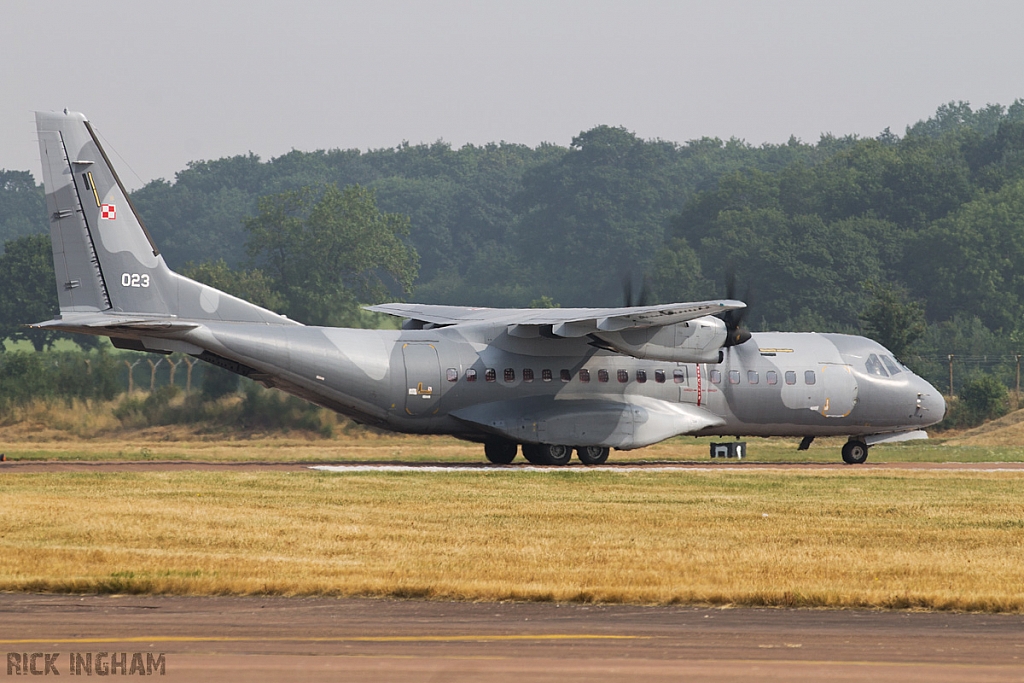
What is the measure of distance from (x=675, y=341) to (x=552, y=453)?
4230 millimetres

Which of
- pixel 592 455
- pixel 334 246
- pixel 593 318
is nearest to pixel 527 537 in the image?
pixel 593 318

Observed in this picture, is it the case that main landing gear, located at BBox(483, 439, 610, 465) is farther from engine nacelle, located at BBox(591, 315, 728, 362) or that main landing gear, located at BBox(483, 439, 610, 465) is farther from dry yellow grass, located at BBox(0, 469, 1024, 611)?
dry yellow grass, located at BBox(0, 469, 1024, 611)

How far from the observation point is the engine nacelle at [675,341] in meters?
32.8

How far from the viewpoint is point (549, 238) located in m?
106

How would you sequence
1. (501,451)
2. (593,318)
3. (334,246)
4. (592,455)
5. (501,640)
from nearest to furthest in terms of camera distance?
(501,640) < (593,318) < (592,455) < (501,451) < (334,246)


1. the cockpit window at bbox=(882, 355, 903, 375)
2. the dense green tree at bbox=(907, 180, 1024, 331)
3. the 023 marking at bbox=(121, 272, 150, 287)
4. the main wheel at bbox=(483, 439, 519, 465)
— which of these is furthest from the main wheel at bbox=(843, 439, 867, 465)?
the dense green tree at bbox=(907, 180, 1024, 331)

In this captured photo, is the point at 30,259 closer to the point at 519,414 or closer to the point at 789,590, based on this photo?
the point at 519,414

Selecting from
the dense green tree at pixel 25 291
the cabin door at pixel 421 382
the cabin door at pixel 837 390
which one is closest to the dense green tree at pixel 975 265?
the cabin door at pixel 837 390

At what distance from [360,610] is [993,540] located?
1084 cm

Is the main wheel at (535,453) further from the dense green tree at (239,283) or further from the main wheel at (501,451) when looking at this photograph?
the dense green tree at (239,283)

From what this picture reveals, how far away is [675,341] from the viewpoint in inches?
1303

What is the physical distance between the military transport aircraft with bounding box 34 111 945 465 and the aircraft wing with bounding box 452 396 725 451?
36 mm

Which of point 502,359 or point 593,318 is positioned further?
point 502,359

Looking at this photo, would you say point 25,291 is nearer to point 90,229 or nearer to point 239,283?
point 239,283
